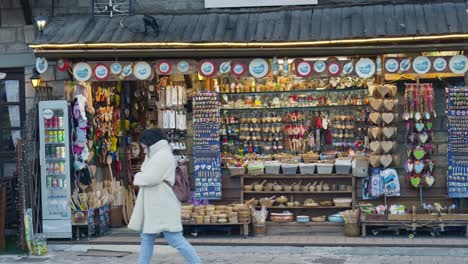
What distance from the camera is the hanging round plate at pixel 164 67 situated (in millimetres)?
13906

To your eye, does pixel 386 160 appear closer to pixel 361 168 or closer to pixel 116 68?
Result: pixel 361 168

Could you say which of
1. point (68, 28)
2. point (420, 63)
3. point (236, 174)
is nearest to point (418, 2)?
point (420, 63)

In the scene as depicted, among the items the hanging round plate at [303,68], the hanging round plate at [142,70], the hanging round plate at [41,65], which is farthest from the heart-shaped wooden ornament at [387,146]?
the hanging round plate at [41,65]

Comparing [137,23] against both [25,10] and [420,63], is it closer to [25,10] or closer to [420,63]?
[25,10]

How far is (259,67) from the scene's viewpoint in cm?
1370

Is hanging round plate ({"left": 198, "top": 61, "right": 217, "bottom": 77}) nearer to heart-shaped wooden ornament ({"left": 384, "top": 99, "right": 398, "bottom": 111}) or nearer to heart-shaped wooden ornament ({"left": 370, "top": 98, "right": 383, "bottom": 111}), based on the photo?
heart-shaped wooden ornament ({"left": 370, "top": 98, "right": 383, "bottom": 111})

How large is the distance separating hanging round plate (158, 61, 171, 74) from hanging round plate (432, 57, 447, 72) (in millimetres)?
4270

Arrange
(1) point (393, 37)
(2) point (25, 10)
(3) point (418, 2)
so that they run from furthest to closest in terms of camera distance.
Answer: (2) point (25, 10)
(3) point (418, 2)
(1) point (393, 37)

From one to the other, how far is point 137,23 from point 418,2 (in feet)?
15.3

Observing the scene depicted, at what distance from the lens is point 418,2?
13859mm

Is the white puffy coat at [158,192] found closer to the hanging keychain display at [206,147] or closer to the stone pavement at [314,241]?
the stone pavement at [314,241]

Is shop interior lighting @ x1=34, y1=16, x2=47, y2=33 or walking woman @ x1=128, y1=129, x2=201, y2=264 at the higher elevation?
shop interior lighting @ x1=34, y1=16, x2=47, y2=33

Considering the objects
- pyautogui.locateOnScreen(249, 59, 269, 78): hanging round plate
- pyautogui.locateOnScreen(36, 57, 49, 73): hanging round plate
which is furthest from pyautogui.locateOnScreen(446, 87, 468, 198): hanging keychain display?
pyautogui.locateOnScreen(36, 57, 49, 73): hanging round plate

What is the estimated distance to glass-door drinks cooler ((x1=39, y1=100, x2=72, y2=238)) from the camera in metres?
13.8
